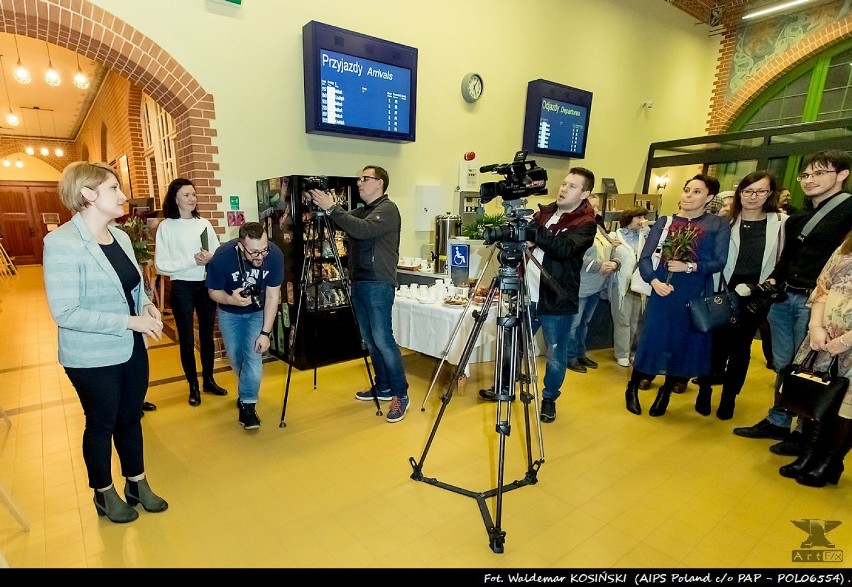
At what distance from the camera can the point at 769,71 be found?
23.5 ft

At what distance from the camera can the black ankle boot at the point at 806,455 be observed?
2396mm

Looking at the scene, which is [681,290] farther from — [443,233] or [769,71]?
[769,71]

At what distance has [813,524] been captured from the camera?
6.68ft

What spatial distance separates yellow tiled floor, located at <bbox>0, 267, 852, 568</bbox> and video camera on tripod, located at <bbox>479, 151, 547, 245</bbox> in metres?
1.04

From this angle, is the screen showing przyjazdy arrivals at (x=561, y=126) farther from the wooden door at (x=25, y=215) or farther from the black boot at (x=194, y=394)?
the wooden door at (x=25, y=215)

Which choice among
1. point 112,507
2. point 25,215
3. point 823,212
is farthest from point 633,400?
point 25,215

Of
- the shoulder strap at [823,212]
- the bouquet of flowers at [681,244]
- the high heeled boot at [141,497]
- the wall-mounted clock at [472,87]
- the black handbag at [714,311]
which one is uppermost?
the wall-mounted clock at [472,87]

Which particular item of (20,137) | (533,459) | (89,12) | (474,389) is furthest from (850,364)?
(20,137)

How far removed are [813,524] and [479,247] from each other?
3113 mm

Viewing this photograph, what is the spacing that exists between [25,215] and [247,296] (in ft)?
46.8

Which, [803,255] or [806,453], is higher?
[803,255]

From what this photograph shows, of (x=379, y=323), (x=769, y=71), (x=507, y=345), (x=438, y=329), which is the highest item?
(x=769, y=71)

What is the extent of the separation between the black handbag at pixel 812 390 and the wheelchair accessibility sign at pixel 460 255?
244 centimetres

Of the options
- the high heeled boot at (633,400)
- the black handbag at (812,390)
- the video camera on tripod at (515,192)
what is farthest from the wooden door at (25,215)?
the black handbag at (812,390)
